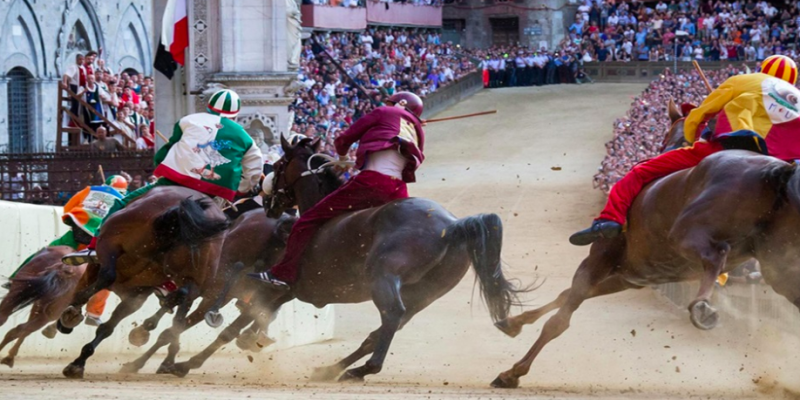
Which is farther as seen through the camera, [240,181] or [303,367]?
[303,367]

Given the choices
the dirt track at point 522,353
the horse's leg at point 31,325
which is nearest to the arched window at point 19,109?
the dirt track at point 522,353

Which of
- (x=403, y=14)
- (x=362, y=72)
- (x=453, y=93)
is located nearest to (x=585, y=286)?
(x=362, y=72)

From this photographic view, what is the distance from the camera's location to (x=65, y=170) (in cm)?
1723

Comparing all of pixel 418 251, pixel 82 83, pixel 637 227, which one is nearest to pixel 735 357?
pixel 637 227

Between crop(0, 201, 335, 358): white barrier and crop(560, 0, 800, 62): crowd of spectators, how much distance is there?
3216cm

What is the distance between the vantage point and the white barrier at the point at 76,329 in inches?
519

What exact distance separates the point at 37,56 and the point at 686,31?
85.1ft

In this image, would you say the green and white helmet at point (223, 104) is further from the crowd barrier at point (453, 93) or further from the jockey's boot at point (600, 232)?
the crowd barrier at point (453, 93)

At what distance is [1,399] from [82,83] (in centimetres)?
1560

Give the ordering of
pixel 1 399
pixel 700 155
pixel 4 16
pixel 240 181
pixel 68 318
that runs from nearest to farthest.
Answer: pixel 1 399
pixel 700 155
pixel 68 318
pixel 240 181
pixel 4 16

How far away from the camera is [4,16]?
95.0 ft

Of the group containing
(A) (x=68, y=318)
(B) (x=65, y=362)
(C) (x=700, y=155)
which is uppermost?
(C) (x=700, y=155)

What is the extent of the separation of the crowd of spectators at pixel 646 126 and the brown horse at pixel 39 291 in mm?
8602

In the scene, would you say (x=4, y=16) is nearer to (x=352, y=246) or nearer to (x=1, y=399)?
(x=352, y=246)
